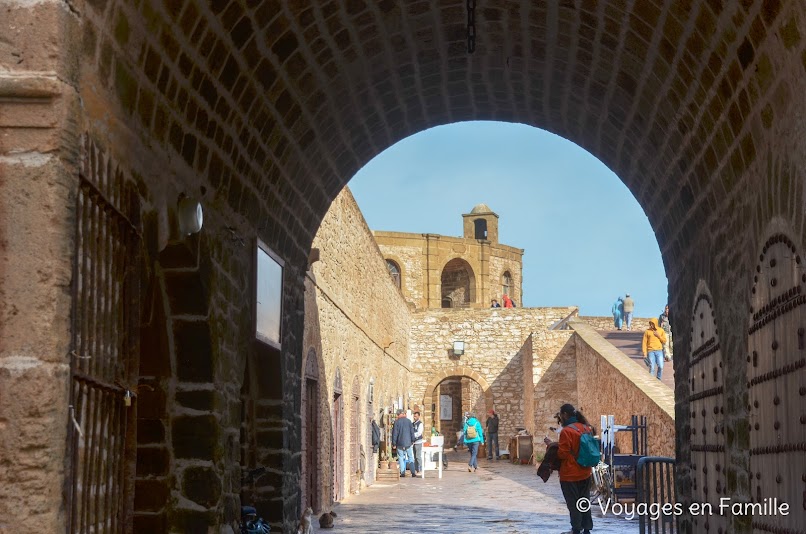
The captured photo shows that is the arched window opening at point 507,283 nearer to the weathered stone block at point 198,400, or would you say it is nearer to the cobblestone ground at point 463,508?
the cobblestone ground at point 463,508

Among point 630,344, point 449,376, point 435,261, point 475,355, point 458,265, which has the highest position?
point 458,265

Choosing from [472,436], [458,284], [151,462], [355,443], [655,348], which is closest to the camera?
[151,462]

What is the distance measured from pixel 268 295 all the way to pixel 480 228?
135ft

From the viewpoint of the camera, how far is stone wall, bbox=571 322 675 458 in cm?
1353

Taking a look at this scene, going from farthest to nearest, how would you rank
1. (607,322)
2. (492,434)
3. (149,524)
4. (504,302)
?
(504,302), (607,322), (492,434), (149,524)

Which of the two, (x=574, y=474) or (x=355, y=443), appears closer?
(x=574, y=474)

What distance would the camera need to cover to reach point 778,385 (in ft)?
16.4

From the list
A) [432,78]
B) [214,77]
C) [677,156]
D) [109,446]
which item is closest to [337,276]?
[432,78]

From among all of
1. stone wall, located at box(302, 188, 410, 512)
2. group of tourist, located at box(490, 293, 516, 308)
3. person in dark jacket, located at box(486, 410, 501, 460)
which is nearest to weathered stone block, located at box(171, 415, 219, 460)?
stone wall, located at box(302, 188, 410, 512)

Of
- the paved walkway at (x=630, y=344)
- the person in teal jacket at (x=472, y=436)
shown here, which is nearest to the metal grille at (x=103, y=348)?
the paved walkway at (x=630, y=344)

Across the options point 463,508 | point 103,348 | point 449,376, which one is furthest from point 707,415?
point 449,376

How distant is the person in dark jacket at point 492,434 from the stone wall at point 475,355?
167 cm

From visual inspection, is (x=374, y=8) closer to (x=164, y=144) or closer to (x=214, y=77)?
(x=214, y=77)

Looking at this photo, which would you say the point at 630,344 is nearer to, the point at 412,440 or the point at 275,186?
the point at 412,440
